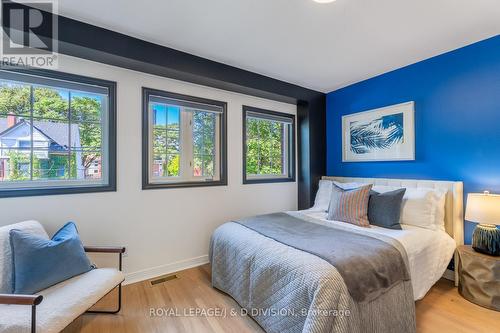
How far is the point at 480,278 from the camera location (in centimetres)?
196

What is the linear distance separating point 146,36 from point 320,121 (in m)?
2.68

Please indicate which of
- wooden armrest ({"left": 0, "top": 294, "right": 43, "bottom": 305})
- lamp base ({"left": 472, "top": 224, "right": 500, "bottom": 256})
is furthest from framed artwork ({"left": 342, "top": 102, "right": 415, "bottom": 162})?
wooden armrest ({"left": 0, "top": 294, "right": 43, "bottom": 305})

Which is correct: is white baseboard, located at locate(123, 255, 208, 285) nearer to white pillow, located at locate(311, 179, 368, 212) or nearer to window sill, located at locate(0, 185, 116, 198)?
window sill, located at locate(0, 185, 116, 198)

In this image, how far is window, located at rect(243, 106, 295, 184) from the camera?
3.35 meters

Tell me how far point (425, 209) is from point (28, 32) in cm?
372

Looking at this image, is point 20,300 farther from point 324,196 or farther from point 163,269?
point 324,196

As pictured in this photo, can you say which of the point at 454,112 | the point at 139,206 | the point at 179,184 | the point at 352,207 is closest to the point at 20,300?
the point at 139,206

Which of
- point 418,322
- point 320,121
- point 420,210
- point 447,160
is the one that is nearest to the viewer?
point 418,322

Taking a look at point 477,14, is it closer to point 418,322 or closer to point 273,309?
point 418,322

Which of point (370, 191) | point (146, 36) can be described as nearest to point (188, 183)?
point (146, 36)

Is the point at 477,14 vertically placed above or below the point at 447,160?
above

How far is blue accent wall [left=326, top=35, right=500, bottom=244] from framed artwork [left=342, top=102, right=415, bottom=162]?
0.26ft

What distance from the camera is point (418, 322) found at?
179 cm

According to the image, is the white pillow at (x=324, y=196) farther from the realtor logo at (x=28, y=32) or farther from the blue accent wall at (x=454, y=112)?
the realtor logo at (x=28, y=32)
